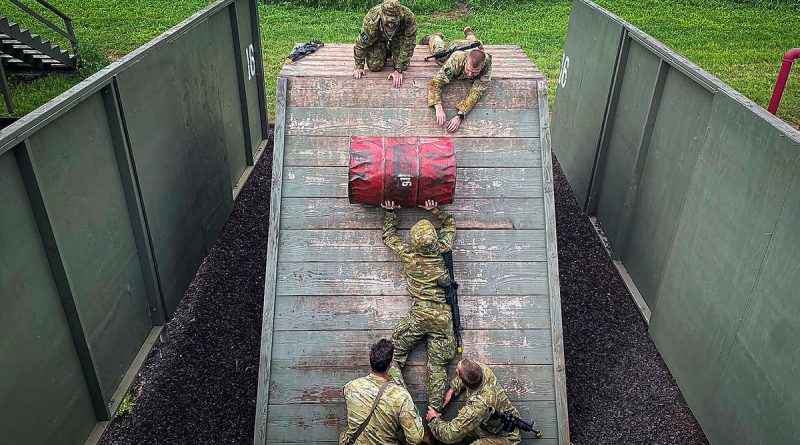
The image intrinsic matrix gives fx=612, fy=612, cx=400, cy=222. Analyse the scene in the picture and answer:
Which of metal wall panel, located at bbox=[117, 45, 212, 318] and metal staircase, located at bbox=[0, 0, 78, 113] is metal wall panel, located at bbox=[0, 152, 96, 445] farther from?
metal staircase, located at bbox=[0, 0, 78, 113]

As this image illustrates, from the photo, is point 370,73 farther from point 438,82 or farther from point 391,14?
point 438,82

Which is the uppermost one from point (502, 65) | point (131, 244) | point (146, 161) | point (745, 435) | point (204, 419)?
point (502, 65)

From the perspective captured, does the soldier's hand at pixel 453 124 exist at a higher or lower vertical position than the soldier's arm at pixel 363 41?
lower

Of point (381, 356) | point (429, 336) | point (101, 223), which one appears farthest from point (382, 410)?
point (101, 223)

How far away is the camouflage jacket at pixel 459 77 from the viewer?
6586 millimetres

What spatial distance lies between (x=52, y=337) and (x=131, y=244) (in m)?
1.45

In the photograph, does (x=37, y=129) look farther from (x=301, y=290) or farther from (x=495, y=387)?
(x=495, y=387)

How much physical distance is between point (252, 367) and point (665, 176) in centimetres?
485

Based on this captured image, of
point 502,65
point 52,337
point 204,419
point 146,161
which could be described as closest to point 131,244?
point 146,161

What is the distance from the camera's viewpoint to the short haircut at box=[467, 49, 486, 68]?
250 inches

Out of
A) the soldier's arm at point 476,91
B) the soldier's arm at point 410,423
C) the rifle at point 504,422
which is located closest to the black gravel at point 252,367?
the rifle at point 504,422

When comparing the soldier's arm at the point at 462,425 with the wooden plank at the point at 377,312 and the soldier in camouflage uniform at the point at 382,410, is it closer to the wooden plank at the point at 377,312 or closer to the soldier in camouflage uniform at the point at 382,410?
the soldier in camouflage uniform at the point at 382,410

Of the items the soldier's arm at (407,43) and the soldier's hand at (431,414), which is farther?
the soldier's arm at (407,43)

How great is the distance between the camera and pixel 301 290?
5750mm
